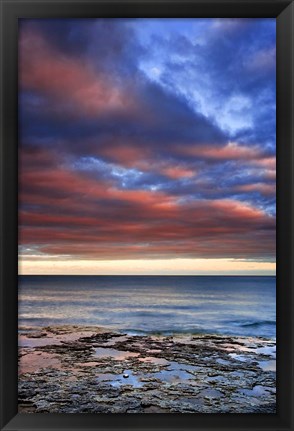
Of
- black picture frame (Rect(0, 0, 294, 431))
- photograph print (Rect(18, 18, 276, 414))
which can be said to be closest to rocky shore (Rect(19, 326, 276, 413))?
photograph print (Rect(18, 18, 276, 414))

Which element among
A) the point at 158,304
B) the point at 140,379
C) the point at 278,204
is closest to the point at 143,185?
the point at 140,379

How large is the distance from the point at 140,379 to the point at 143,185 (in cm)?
→ 139

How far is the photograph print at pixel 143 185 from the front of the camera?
1.39 metres

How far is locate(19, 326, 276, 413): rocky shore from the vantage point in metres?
1.27

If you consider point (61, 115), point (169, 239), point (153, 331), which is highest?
point (61, 115)

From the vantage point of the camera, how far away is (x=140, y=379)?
5.24ft

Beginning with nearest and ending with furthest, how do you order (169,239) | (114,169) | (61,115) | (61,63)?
(61,63)
(61,115)
(114,169)
(169,239)

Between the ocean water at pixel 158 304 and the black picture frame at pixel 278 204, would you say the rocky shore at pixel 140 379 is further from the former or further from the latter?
the ocean water at pixel 158 304

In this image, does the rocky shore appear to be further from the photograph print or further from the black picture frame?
the black picture frame

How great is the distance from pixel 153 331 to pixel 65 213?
1.74 metres

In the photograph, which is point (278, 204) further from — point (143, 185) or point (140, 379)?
point (143, 185)

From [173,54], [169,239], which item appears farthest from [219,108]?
[169,239]

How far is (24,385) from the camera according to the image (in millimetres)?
1302
